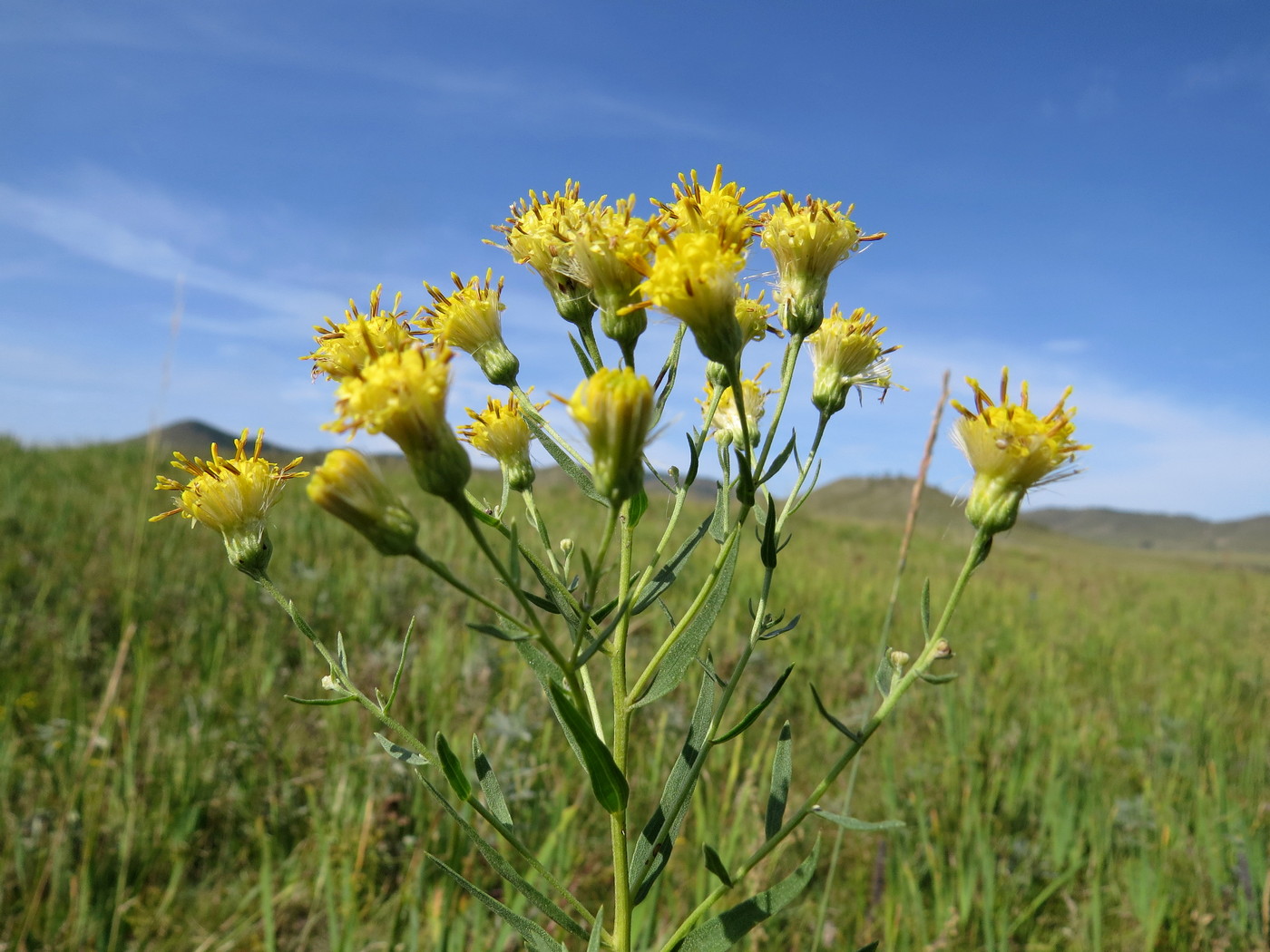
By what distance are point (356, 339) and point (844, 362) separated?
105 cm

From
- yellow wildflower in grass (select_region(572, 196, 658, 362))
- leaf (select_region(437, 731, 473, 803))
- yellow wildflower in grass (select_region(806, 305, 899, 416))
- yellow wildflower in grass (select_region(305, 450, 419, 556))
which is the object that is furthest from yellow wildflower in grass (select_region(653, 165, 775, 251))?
leaf (select_region(437, 731, 473, 803))

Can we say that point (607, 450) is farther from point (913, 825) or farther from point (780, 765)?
point (913, 825)

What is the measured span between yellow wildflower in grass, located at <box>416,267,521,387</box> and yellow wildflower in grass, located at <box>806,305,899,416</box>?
2.28 ft

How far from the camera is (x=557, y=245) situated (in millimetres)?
1508

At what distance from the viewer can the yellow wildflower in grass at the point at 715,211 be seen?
143 centimetres

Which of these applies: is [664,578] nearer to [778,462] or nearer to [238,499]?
[778,462]

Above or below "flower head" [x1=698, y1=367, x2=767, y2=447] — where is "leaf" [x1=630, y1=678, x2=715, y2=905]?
below

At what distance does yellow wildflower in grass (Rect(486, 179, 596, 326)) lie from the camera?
1.50 m

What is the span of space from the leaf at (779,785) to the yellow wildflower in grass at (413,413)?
75 centimetres

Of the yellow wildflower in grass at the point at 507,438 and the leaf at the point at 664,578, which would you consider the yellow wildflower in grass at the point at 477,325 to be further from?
the leaf at the point at 664,578

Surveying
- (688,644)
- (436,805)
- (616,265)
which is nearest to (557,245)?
(616,265)

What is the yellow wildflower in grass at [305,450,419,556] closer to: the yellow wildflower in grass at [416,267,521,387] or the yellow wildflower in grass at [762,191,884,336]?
the yellow wildflower in grass at [416,267,521,387]

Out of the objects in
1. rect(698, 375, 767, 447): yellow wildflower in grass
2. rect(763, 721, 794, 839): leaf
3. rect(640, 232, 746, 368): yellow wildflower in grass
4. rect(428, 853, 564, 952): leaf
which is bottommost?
rect(428, 853, 564, 952): leaf

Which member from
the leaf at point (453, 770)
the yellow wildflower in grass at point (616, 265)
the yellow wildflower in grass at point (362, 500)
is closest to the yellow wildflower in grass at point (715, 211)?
the yellow wildflower in grass at point (616, 265)
